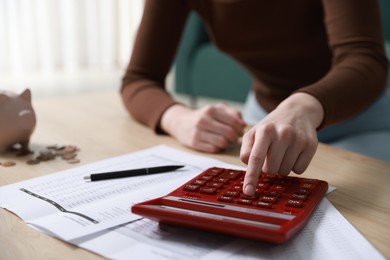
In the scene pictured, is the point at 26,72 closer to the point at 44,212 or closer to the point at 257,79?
the point at 257,79

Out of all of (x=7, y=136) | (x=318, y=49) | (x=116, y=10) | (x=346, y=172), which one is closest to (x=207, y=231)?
(x=346, y=172)

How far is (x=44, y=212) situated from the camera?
484mm

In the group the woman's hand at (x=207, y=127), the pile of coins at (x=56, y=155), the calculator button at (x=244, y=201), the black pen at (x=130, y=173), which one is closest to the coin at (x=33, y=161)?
the pile of coins at (x=56, y=155)

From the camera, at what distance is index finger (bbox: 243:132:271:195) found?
479 millimetres

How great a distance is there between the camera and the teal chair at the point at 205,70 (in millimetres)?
2180

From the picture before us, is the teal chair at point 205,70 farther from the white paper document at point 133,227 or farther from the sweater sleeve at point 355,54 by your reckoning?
the white paper document at point 133,227

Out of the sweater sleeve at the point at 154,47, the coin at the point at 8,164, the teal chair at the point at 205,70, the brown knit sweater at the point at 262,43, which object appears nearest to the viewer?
the coin at the point at 8,164

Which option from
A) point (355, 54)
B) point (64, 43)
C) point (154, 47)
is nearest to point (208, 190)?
point (355, 54)

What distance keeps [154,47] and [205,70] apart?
126 cm

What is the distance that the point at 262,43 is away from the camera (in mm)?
1065

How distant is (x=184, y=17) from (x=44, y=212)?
2.34ft

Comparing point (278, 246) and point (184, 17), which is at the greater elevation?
point (184, 17)

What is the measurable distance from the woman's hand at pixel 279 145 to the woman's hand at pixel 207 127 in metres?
0.15

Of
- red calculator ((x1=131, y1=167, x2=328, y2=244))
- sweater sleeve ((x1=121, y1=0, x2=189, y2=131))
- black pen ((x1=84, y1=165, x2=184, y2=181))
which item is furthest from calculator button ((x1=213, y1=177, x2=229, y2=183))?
sweater sleeve ((x1=121, y1=0, x2=189, y2=131))
